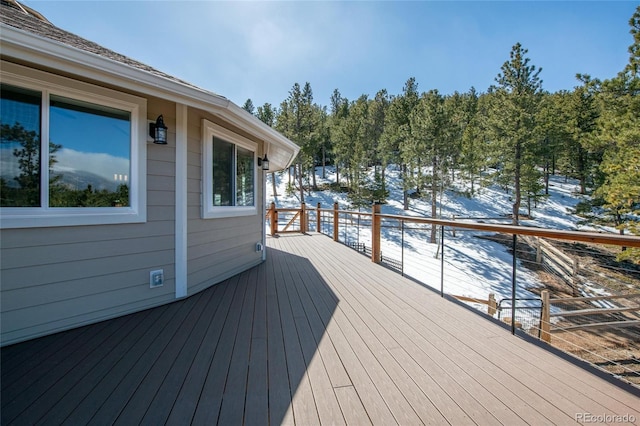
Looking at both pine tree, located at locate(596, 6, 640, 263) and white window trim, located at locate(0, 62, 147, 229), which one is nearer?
white window trim, located at locate(0, 62, 147, 229)

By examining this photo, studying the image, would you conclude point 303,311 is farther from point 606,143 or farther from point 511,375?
point 606,143

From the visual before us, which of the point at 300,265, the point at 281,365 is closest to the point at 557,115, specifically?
the point at 300,265

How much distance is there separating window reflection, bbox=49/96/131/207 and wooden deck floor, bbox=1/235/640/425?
→ 1133mm

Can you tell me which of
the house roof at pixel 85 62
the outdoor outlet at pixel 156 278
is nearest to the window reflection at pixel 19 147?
the house roof at pixel 85 62

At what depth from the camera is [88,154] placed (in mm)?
2326

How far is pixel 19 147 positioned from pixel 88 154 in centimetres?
40

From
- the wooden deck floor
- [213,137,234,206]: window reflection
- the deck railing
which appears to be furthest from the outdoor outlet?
the deck railing

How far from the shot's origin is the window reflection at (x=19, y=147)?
77.2 inches

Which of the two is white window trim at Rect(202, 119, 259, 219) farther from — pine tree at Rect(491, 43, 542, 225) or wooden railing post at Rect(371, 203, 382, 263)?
pine tree at Rect(491, 43, 542, 225)

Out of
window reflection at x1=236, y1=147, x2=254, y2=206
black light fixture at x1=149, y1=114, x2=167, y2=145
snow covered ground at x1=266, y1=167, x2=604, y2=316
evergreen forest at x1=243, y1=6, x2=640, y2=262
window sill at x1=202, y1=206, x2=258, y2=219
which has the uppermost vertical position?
evergreen forest at x1=243, y1=6, x2=640, y2=262

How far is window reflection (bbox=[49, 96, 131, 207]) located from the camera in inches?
85.7

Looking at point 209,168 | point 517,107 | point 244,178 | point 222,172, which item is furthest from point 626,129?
point 209,168

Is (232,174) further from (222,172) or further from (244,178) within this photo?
(244,178)

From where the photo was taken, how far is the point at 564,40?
589 cm
